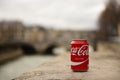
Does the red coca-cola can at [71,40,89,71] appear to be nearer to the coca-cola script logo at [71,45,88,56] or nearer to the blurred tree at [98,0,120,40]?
the coca-cola script logo at [71,45,88,56]

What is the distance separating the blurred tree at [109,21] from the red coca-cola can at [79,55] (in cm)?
4200

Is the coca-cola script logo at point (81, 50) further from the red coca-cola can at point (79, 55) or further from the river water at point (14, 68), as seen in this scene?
the river water at point (14, 68)

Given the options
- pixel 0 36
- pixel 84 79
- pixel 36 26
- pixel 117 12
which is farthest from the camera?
pixel 36 26

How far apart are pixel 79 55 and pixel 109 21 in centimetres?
4493

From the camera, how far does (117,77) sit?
212 inches

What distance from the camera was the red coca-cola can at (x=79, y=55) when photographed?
6.00m

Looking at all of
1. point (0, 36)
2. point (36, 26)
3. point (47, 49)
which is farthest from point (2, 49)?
point (36, 26)

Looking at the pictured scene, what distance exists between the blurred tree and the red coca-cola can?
4200 centimetres

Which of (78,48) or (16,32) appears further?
(16,32)

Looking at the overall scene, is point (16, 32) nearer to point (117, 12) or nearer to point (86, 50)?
point (117, 12)

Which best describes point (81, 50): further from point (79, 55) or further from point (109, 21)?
point (109, 21)

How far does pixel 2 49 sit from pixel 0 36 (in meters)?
35.1

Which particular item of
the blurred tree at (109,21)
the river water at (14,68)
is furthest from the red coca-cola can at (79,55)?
the blurred tree at (109,21)

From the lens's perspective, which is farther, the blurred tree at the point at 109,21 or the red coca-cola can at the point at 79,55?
the blurred tree at the point at 109,21
